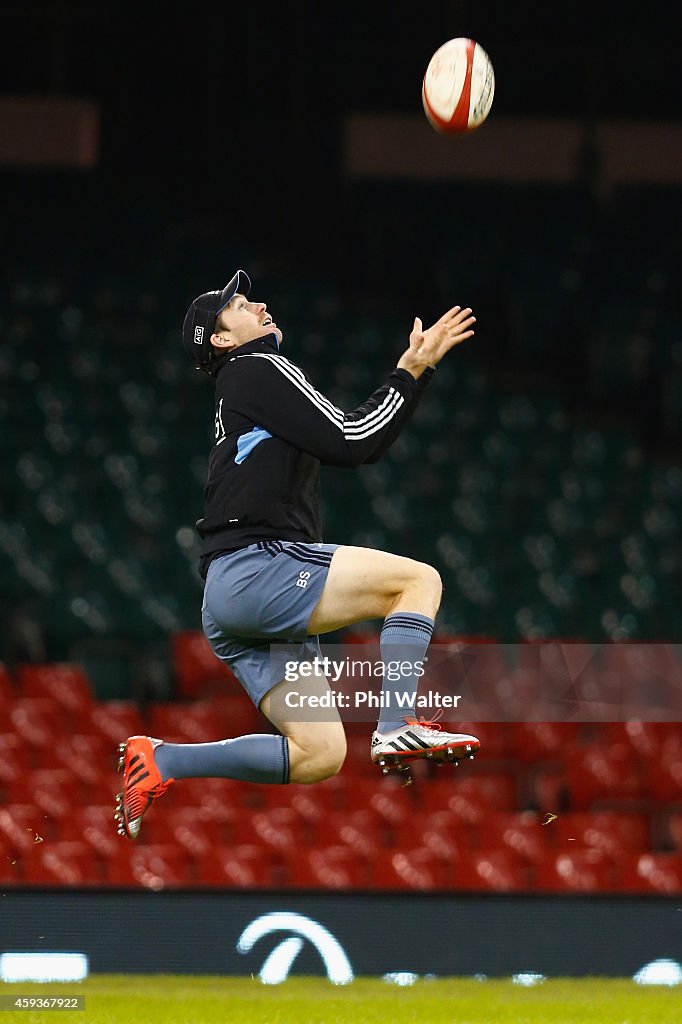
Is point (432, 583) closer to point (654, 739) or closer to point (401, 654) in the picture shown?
point (401, 654)

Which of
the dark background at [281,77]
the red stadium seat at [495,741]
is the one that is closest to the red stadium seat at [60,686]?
the red stadium seat at [495,741]

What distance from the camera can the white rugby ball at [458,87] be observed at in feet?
19.6

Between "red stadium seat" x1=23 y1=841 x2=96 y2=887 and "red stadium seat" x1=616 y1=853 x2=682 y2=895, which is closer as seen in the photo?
"red stadium seat" x1=23 y1=841 x2=96 y2=887

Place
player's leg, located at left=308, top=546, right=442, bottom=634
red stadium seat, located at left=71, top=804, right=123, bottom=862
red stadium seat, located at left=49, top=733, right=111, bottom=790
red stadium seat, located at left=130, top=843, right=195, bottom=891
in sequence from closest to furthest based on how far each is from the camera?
player's leg, located at left=308, top=546, right=442, bottom=634 → red stadium seat, located at left=130, top=843, right=195, bottom=891 → red stadium seat, located at left=71, top=804, right=123, bottom=862 → red stadium seat, located at left=49, top=733, right=111, bottom=790

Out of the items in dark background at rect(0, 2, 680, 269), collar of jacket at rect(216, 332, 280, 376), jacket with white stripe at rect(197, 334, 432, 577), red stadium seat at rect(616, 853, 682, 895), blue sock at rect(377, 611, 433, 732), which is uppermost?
dark background at rect(0, 2, 680, 269)

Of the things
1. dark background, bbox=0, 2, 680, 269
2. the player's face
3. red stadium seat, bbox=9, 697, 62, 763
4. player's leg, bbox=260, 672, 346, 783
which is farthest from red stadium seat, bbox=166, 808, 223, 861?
dark background, bbox=0, 2, 680, 269

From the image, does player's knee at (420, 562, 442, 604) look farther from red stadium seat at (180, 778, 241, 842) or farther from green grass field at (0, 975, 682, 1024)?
red stadium seat at (180, 778, 241, 842)

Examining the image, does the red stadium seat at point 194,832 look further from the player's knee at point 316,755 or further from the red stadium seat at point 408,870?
the player's knee at point 316,755

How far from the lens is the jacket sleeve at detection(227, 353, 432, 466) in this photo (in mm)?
5227

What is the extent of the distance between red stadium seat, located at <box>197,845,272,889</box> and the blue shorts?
3328mm

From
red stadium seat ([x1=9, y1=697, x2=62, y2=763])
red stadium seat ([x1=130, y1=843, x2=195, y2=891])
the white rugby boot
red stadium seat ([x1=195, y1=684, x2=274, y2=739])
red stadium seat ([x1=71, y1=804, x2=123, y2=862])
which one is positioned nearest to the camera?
the white rugby boot

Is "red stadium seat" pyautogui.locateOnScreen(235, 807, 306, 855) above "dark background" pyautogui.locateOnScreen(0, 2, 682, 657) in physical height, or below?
below

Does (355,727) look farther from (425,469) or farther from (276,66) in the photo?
(276,66)

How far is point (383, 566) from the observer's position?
17.4 ft
